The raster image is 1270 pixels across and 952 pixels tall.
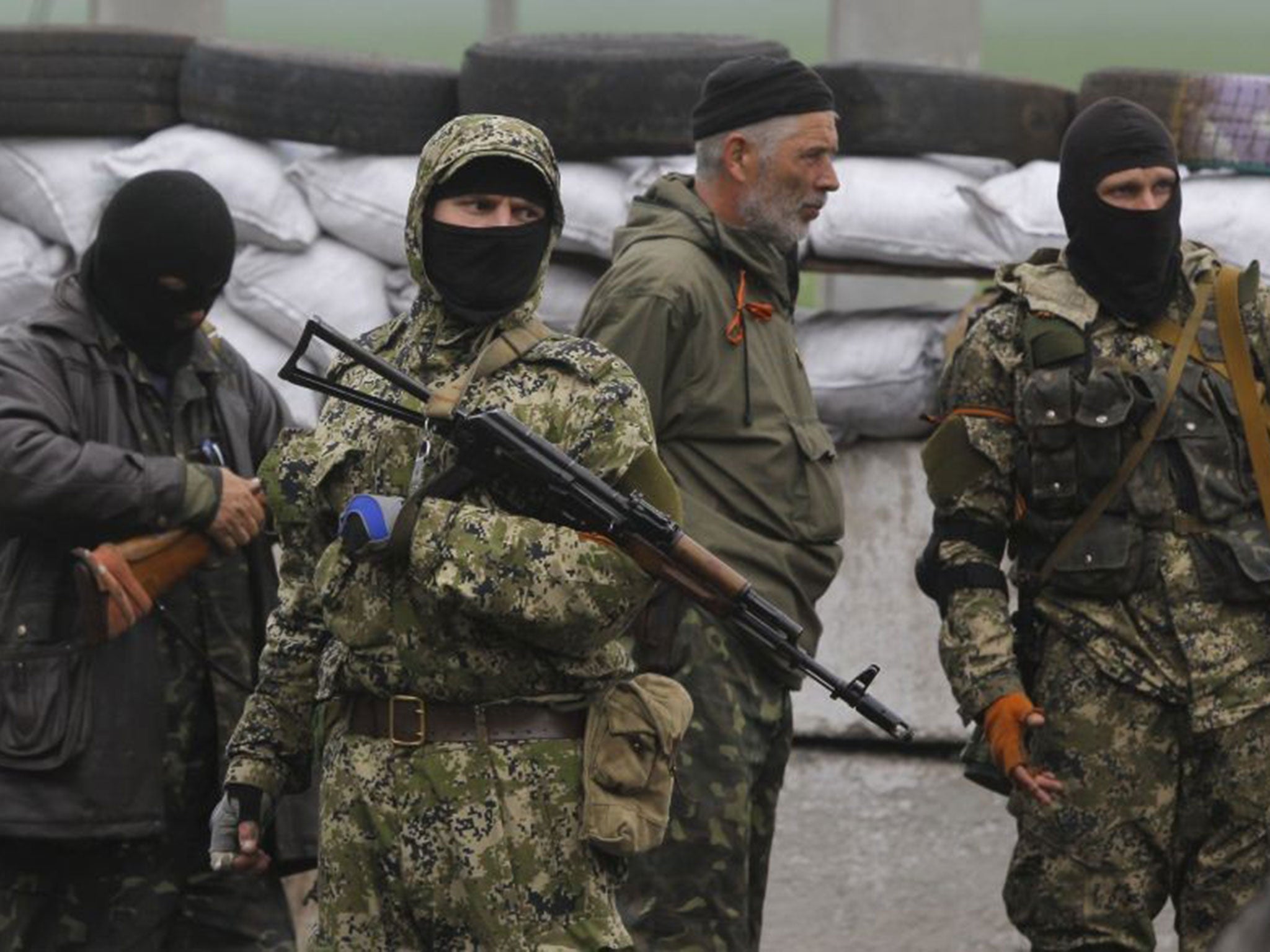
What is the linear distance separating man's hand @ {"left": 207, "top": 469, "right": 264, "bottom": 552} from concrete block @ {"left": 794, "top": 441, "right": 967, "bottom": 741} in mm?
2904

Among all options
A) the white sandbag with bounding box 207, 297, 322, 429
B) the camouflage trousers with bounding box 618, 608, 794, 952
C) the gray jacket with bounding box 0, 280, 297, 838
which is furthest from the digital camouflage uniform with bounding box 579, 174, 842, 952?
the white sandbag with bounding box 207, 297, 322, 429

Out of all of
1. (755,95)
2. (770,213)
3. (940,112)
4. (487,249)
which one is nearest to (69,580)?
(487,249)

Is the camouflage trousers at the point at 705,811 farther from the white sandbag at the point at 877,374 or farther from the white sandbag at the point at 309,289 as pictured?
the white sandbag at the point at 309,289

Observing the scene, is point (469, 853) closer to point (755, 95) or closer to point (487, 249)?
point (487, 249)

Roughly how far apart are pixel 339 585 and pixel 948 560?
1.53 metres

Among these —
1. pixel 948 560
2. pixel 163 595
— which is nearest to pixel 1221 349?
pixel 948 560

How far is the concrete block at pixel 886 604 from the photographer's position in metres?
7.78

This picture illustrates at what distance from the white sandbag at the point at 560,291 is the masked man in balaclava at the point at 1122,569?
2550 millimetres

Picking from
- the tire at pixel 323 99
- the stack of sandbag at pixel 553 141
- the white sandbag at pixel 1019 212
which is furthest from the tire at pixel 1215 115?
the tire at pixel 323 99

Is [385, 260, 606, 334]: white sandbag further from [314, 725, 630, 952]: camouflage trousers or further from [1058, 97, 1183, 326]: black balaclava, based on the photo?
[314, 725, 630, 952]: camouflage trousers

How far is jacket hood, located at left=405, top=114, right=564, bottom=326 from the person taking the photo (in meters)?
4.15

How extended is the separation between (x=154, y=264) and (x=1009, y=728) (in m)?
1.70

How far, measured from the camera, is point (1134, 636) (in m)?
5.09

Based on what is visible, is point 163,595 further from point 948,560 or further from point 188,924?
point 948,560
